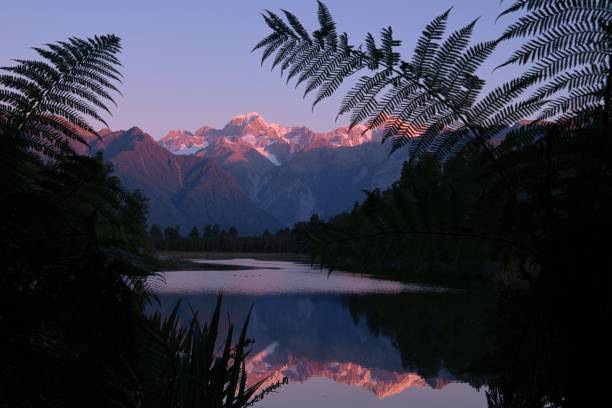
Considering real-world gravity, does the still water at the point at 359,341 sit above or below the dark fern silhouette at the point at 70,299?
below

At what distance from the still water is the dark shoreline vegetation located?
1621 centimetres

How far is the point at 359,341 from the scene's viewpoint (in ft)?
117

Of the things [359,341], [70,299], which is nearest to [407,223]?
[70,299]

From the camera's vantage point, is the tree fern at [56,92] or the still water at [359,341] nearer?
the tree fern at [56,92]

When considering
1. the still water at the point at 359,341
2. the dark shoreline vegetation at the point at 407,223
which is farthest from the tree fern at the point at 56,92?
the still water at the point at 359,341

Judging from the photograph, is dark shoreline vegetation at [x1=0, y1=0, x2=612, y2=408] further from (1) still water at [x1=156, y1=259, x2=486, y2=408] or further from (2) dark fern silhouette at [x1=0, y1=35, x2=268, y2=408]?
(1) still water at [x1=156, y1=259, x2=486, y2=408]

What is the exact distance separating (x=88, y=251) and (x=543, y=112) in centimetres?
188

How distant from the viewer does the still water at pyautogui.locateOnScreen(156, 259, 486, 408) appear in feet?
82.7

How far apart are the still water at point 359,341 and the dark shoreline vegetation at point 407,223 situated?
16.2 metres

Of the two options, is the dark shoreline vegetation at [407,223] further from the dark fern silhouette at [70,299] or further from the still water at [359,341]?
the still water at [359,341]

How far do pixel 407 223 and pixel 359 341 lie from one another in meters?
34.5

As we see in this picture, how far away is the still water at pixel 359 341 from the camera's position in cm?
2522

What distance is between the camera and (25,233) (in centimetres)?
198

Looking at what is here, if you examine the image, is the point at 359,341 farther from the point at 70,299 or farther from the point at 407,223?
the point at 70,299
